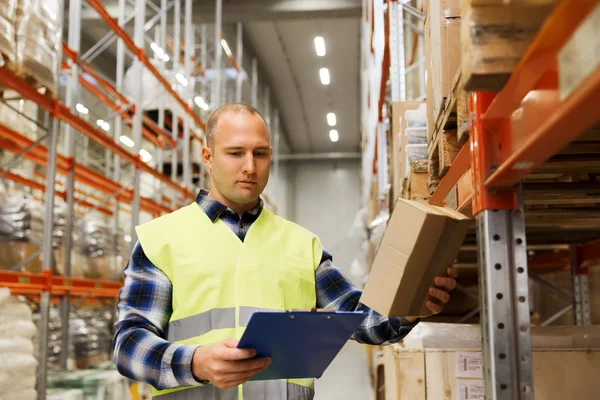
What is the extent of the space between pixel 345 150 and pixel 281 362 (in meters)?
25.5

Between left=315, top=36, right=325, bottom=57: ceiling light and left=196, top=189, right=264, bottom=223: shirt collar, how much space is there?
1444 centimetres

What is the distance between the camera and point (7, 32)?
14.9ft

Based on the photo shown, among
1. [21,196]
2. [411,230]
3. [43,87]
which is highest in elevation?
[43,87]

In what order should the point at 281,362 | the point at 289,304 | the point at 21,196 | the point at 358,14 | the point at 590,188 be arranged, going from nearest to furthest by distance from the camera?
the point at 281,362 → the point at 590,188 → the point at 289,304 → the point at 21,196 → the point at 358,14

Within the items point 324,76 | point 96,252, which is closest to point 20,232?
point 96,252

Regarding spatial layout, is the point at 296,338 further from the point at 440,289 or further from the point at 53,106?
the point at 53,106

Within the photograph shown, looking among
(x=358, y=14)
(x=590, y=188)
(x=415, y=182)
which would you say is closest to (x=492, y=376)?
(x=590, y=188)

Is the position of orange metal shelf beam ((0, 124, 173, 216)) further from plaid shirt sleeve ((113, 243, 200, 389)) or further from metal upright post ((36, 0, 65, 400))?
plaid shirt sleeve ((113, 243, 200, 389))

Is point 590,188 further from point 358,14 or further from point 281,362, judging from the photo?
point 358,14

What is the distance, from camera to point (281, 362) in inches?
82.3

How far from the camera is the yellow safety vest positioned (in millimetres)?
2412

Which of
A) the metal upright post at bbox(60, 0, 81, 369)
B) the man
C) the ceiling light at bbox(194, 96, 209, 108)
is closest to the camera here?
the man

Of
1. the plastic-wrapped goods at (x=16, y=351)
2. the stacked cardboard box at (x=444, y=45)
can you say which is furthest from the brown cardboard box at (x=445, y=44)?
the plastic-wrapped goods at (x=16, y=351)

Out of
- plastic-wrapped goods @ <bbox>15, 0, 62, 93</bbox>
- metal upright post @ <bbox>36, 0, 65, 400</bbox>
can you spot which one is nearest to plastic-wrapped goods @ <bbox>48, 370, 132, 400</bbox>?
metal upright post @ <bbox>36, 0, 65, 400</bbox>
